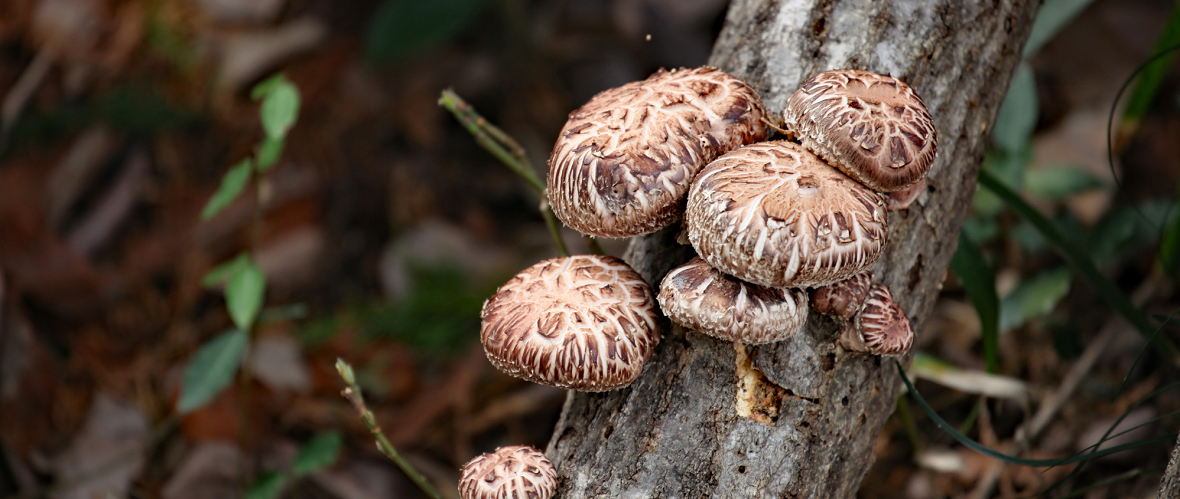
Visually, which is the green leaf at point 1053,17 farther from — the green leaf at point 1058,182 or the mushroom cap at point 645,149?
the mushroom cap at point 645,149

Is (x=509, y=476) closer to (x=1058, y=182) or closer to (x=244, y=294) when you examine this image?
(x=244, y=294)

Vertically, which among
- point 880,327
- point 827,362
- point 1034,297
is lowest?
point 1034,297

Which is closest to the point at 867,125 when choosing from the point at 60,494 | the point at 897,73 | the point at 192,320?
the point at 897,73

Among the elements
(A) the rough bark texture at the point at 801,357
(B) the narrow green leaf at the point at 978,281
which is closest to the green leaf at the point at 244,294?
(A) the rough bark texture at the point at 801,357

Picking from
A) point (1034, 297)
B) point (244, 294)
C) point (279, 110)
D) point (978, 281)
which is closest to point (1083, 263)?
point (978, 281)

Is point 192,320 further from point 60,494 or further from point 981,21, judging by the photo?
point 981,21

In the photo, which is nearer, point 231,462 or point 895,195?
point 895,195
